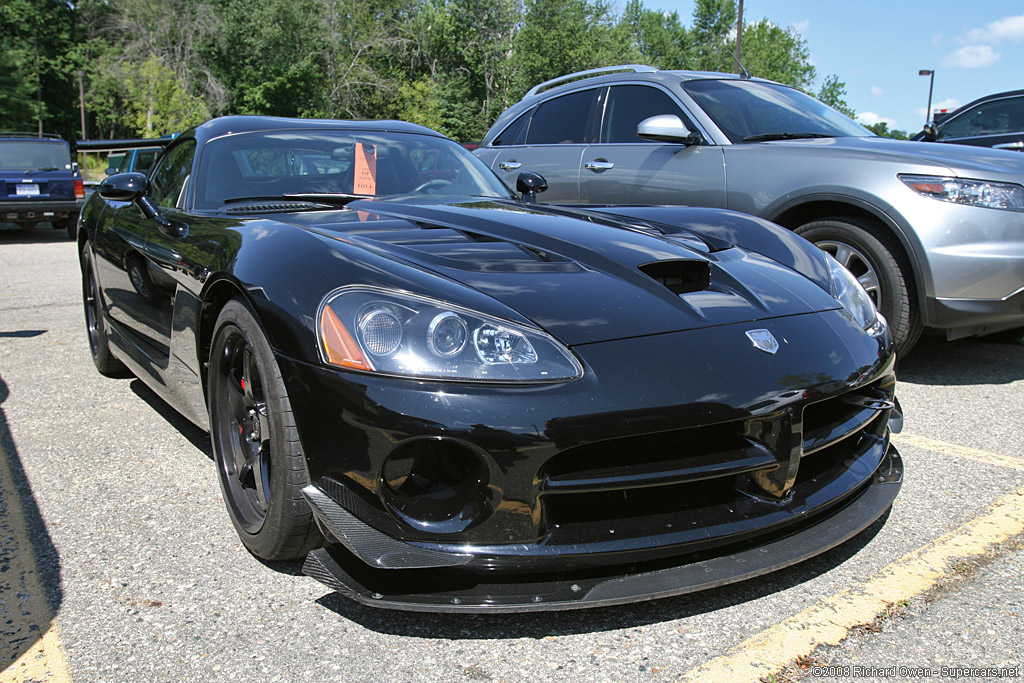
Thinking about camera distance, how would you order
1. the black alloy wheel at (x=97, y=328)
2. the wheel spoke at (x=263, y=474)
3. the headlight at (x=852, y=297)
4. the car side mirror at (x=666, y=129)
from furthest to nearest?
the car side mirror at (x=666, y=129)
the black alloy wheel at (x=97, y=328)
the headlight at (x=852, y=297)
the wheel spoke at (x=263, y=474)

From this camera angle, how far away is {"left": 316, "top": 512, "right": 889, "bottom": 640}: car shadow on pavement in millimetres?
1909

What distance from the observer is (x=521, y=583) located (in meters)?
1.77

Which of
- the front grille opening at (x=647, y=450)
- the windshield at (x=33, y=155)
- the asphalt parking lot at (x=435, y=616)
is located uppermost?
the windshield at (x=33, y=155)

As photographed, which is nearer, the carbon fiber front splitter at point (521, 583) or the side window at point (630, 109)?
the carbon fiber front splitter at point (521, 583)

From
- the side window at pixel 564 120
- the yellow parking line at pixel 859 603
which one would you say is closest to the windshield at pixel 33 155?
the side window at pixel 564 120

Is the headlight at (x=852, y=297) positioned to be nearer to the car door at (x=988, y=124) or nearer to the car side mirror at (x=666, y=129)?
the car side mirror at (x=666, y=129)

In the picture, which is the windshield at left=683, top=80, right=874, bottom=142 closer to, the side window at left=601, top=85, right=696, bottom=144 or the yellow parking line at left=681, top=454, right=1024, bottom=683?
the side window at left=601, top=85, right=696, bottom=144

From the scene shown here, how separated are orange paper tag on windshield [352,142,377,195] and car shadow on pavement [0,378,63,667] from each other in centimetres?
162

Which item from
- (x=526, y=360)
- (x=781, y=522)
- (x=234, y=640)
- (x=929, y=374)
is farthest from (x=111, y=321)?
(x=929, y=374)

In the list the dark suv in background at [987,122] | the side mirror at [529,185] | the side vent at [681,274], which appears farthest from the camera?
the dark suv in background at [987,122]

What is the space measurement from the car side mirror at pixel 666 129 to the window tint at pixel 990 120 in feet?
19.0

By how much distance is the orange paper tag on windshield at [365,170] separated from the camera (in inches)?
133

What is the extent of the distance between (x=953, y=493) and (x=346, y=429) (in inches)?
82.7

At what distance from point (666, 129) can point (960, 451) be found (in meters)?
2.50
